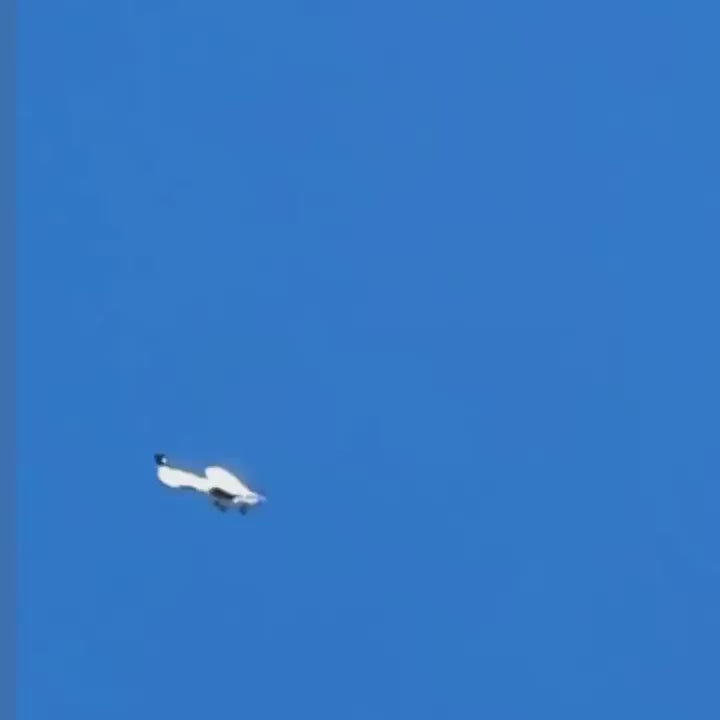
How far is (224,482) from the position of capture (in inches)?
46.1

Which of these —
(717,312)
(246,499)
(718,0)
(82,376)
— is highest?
(718,0)

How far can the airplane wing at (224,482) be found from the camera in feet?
3.83

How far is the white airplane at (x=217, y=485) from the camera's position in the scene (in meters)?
1.16

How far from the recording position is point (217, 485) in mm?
1168

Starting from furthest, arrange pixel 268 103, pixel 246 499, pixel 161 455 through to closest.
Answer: pixel 268 103 < pixel 161 455 < pixel 246 499

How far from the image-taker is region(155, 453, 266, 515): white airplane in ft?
3.82

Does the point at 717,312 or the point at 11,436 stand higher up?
the point at 717,312

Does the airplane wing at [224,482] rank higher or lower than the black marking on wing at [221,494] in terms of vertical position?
higher

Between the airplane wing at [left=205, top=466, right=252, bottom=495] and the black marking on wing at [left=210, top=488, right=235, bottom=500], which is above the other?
the airplane wing at [left=205, top=466, right=252, bottom=495]

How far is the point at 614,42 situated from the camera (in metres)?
1.35

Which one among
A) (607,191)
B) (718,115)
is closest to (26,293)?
(607,191)

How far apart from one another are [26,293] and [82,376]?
10 cm

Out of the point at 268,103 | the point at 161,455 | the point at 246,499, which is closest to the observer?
the point at 246,499

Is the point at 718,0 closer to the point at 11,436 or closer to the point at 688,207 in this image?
the point at 688,207
